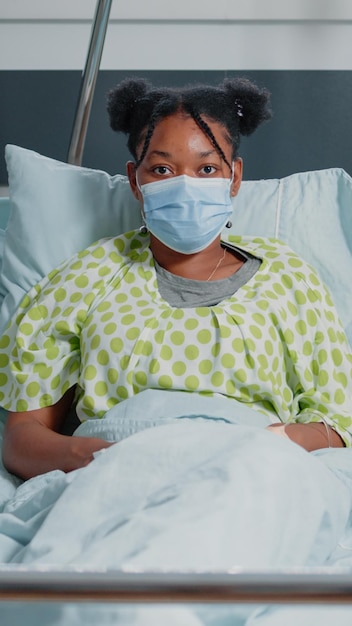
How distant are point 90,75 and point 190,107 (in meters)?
0.82

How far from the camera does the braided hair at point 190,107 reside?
1.80 m

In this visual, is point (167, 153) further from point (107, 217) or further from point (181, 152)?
point (107, 217)

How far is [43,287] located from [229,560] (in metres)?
0.92

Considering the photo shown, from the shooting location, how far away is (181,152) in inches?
69.4

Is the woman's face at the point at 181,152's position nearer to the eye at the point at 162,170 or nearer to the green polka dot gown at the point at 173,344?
the eye at the point at 162,170

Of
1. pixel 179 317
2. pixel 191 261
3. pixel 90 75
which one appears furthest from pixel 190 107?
pixel 90 75

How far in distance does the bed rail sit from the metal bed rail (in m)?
1.97

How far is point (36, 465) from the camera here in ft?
5.35

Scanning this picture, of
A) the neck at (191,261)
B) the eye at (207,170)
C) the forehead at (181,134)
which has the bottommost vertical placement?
the neck at (191,261)

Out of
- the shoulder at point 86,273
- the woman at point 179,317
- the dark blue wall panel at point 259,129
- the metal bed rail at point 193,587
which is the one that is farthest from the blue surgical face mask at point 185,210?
the dark blue wall panel at point 259,129

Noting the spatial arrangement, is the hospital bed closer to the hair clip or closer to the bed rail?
A: the hair clip

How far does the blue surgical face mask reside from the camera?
1.76 m

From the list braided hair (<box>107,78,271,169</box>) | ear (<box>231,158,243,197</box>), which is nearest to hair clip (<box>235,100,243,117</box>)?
braided hair (<box>107,78,271,169</box>)
